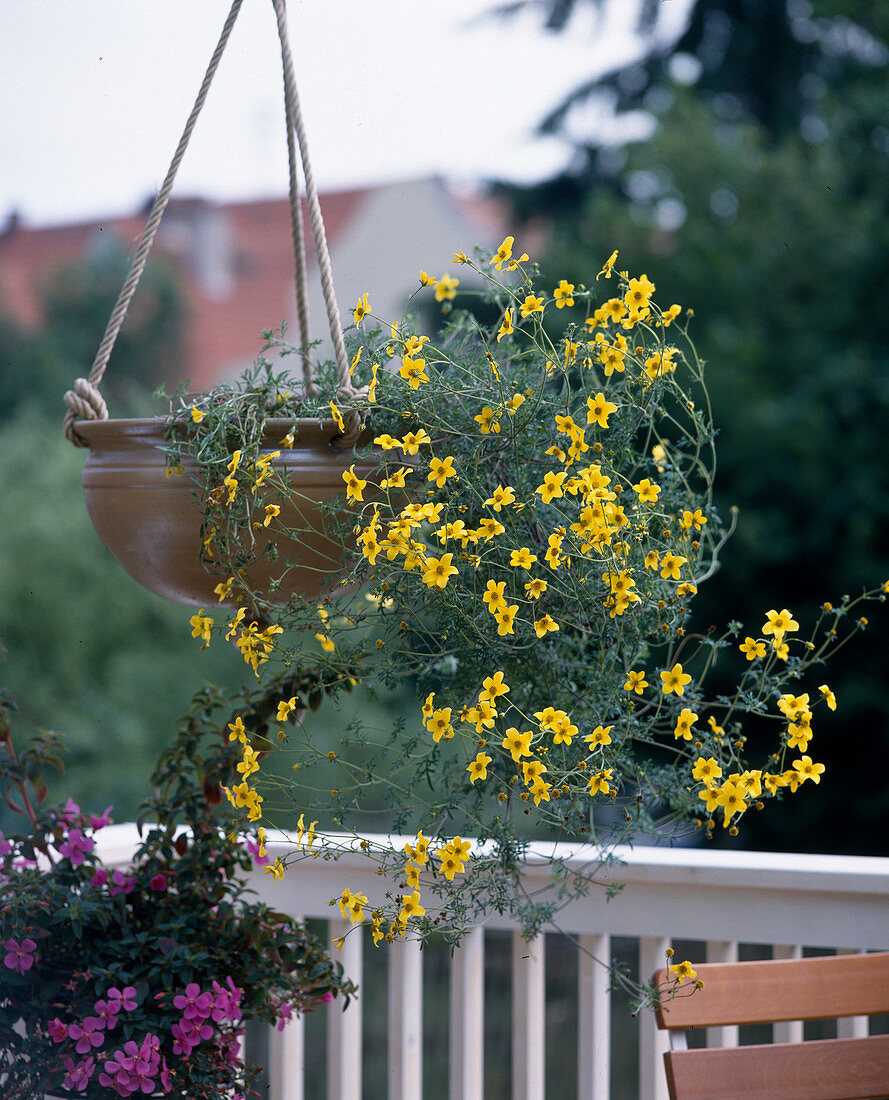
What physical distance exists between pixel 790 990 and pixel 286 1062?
2.44 feet

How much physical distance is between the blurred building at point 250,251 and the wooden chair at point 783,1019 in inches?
196

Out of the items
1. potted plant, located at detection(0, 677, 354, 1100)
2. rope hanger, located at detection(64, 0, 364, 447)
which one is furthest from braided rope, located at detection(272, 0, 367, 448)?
potted plant, located at detection(0, 677, 354, 1100)

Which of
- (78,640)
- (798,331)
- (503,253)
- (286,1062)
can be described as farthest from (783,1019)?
(78,640)

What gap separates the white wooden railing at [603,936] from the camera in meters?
1.30

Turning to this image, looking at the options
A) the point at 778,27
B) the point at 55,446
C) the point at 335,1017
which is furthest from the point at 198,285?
the point at 335,1017

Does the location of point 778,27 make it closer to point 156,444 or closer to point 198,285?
point 198,285

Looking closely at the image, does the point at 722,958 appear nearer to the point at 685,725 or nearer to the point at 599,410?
the point at 685,725

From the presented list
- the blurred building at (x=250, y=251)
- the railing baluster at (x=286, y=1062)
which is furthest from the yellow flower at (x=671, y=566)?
the blurred building at (x=250, y=251)

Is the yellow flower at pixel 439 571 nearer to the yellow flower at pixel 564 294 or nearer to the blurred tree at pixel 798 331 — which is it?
the yellow flower at pixel 564 294

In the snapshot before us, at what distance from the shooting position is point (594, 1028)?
4.49 feet

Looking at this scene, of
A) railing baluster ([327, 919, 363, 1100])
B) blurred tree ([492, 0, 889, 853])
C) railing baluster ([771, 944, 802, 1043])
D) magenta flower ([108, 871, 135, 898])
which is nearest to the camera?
magenta flower ([108, 871, 135, 898])

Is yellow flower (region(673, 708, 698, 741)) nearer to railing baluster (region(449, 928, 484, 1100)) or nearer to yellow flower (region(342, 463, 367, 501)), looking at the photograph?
yellow flower (region(342, 463, 367, 501))

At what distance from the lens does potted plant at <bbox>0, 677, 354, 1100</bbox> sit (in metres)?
1.10

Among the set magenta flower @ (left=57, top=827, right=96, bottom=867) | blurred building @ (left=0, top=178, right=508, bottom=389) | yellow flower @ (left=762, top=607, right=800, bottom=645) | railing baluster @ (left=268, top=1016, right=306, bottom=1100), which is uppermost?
blurred building @ (left=0, top=178, right=508, bottom=389)
